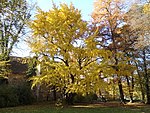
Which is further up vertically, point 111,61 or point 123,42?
point 123,42

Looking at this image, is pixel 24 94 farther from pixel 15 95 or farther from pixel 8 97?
pixel 8 97

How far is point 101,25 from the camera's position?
2817cm

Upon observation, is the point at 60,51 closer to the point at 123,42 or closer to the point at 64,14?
the point at 64,14

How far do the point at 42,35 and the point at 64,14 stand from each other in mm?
2677

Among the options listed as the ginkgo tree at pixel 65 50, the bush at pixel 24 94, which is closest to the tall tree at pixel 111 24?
the ginkgo tree at pixel 65 50

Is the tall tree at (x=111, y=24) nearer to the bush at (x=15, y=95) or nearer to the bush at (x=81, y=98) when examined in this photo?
the bush at (x=81, y=98)

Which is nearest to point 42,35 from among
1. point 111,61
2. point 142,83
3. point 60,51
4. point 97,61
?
point 60,51

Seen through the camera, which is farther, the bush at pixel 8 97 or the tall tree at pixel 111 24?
the tall tree at pixel 111 24

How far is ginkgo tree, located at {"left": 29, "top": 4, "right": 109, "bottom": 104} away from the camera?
894 inches

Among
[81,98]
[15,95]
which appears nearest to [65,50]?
[15,95]

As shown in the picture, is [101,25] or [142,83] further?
[142,83]

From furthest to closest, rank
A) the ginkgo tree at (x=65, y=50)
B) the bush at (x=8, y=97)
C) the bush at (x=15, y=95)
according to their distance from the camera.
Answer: the bush at (x=15, y=95), the bush at (x=8, y=97), the ginkgo tree at (x=65, y=50)

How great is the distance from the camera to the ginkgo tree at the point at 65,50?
894 inches

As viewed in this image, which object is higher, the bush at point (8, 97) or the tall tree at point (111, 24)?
the tall tree at point (111, 24)
